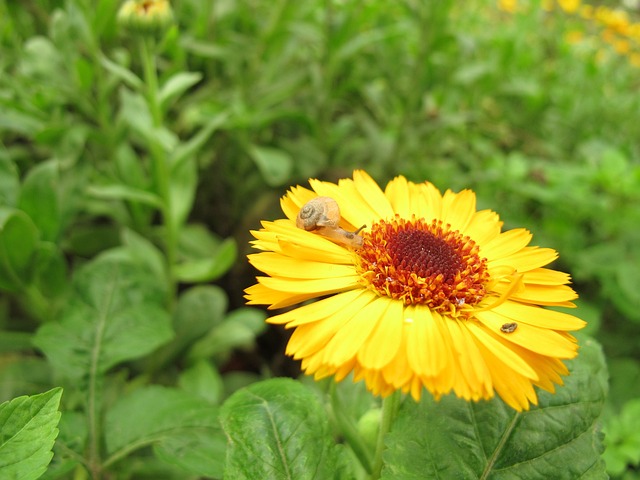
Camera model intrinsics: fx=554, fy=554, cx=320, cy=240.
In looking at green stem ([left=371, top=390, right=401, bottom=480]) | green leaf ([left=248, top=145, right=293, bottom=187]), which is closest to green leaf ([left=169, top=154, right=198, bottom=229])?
green leaf ([left=248, top=145, right=293, bottom=187])

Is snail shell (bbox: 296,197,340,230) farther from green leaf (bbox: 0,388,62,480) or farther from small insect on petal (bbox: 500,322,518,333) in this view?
green leaf (bbox: 0,388,62,480)

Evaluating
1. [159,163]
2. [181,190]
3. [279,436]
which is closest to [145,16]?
[159,163]

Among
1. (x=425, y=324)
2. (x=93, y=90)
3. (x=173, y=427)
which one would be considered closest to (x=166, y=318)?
(x=173, y=427)

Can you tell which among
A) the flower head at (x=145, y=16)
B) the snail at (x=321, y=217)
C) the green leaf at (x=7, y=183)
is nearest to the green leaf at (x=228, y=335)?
the green leaf at (x=7, y=183)

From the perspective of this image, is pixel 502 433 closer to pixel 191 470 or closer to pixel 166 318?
pixel 191 470

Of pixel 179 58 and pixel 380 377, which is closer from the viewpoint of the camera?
pixel 380 377
